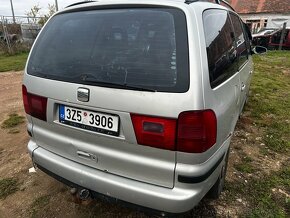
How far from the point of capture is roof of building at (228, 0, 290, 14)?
3103 cm

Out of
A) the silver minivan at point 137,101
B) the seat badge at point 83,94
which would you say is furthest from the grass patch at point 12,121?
the seat badge at point 83,94

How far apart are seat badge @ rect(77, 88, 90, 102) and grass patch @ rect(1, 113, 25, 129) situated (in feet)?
10.4

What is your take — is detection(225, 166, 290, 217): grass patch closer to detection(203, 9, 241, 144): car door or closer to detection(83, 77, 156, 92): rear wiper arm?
detection(203, 9, 241, 144): car door

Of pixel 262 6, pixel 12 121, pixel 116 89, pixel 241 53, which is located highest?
pixel 116 89

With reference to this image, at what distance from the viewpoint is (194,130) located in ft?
5.94

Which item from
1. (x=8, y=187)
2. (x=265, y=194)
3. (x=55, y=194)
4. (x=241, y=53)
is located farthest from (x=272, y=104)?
(x=8, y=187)

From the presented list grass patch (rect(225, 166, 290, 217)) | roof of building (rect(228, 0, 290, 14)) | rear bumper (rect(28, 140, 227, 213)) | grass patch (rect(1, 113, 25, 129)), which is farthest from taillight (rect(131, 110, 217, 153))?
roof of building (rect(228, 0, 290, 14))

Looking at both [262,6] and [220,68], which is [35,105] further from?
[262,6]

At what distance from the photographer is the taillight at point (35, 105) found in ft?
7.59

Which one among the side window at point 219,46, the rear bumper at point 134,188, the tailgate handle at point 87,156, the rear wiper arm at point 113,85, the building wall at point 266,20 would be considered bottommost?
the building wall at point 266,20

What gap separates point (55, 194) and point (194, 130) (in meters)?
1.77

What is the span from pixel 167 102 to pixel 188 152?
1.13 feet

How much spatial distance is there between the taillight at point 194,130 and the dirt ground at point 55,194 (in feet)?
2.90

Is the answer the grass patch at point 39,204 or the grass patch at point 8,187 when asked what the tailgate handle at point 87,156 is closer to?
the grass patch at point 39,204
